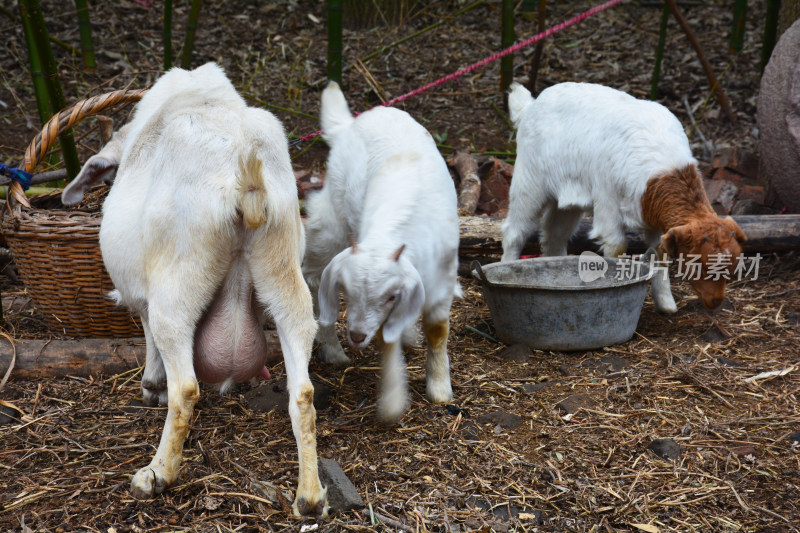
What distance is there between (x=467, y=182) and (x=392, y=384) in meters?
3.66

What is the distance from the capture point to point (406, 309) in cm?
349

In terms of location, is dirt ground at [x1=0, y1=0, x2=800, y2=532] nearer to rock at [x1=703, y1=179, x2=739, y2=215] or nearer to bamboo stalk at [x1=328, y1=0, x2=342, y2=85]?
rock at [x1=703, y1=179, x2=739, y2=215]

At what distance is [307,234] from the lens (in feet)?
15.0

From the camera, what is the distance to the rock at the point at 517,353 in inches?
185

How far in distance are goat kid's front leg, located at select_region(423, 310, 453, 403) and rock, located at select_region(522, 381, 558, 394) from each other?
17.8 inches

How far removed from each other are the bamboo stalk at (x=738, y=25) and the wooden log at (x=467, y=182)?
432 centimetres

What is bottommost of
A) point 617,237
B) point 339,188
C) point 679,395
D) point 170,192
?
point 679,395

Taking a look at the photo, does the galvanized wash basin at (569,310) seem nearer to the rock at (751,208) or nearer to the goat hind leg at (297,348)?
the goat hind leg at (297,348)

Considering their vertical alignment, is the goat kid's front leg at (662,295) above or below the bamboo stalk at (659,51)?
below

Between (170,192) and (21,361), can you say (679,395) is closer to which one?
(170,192)

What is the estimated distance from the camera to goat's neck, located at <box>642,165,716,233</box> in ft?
16.3

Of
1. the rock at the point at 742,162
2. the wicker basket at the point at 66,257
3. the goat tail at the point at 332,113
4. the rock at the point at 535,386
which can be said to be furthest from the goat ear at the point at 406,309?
the rock at the point at 742,162

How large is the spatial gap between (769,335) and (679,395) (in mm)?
1252

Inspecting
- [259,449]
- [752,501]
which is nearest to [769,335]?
[752,501]
